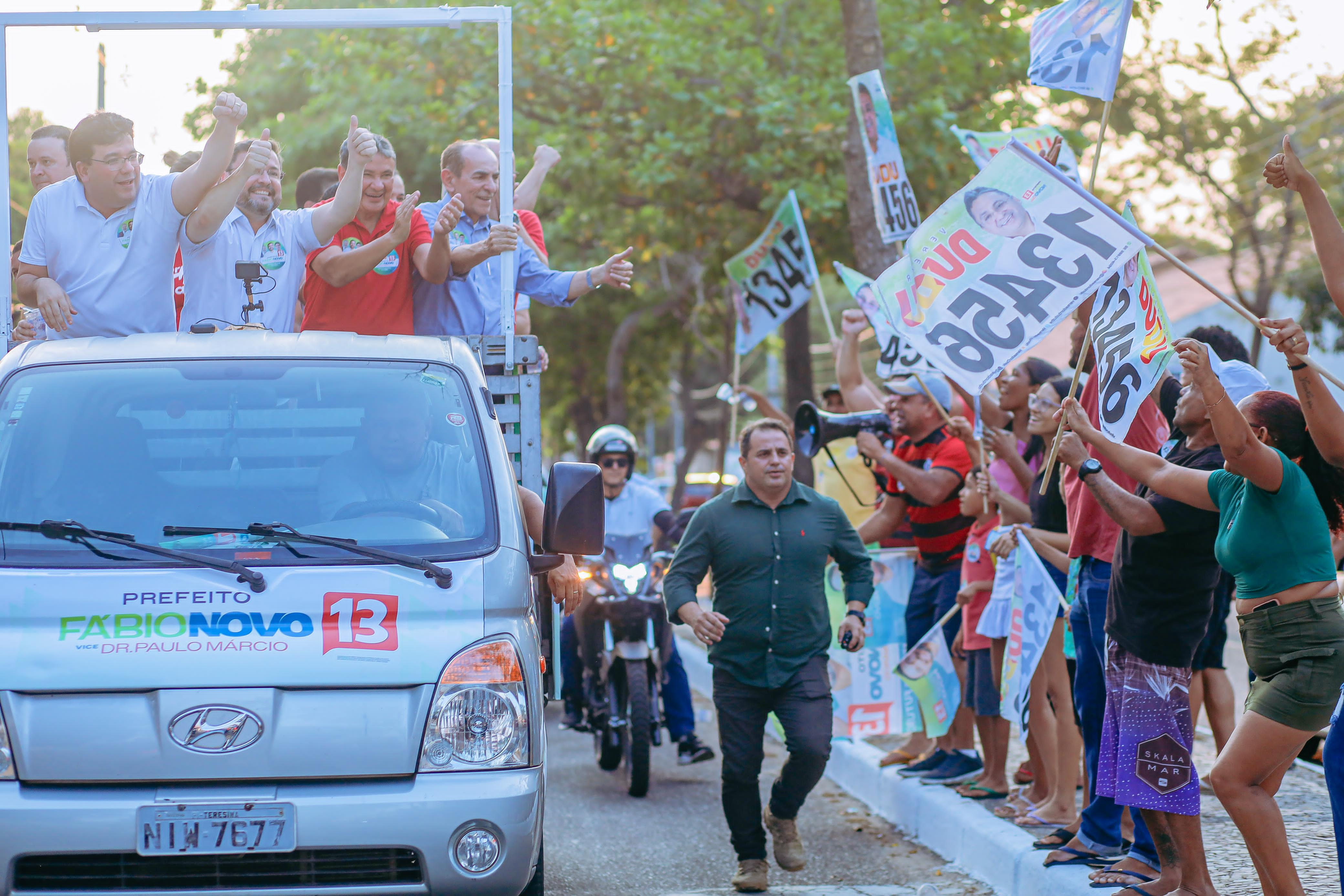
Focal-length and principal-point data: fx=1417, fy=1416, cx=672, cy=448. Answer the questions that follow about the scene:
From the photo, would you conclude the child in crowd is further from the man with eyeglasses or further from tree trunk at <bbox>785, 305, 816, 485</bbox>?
tree trunk at <bbox>785, 305, 816, 485</bbox>

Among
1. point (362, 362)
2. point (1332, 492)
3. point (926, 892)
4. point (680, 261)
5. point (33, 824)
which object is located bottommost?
point (926, 892)

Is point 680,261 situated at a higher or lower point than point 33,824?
higher

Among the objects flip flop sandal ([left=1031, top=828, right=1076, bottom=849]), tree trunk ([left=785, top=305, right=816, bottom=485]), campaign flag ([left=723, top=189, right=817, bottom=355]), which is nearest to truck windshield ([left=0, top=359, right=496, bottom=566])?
flip flop sandal ([left=1031, top=828, right=1076, bottom=849])

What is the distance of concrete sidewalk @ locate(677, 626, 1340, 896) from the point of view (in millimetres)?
5305

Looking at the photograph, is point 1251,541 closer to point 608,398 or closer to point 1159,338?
point 1159,338

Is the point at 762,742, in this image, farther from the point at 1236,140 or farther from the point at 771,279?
the point at 1236,140

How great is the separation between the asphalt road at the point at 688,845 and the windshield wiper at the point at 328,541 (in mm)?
2417

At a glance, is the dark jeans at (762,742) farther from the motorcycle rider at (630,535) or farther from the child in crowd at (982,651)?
the motorcycle rider at (630,535)

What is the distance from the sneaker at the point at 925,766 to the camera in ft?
24.4

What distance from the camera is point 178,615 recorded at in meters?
3.79

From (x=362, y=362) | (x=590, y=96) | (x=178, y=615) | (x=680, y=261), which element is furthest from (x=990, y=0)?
(x=178, y=615)

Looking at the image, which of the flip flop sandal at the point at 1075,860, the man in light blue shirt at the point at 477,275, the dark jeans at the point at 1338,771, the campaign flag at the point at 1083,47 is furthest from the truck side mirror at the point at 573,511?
the campaign flag at the point at 1083,47

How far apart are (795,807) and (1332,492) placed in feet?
8.57

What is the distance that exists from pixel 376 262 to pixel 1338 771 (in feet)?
13.0
